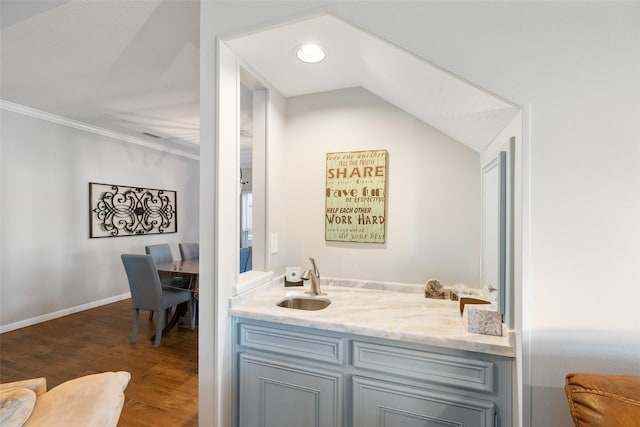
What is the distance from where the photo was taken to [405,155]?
1.92m

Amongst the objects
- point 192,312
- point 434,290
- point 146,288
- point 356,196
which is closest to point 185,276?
point 146,288

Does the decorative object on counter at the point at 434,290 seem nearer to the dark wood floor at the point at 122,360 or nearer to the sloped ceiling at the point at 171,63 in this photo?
the sloped ceiling at the point at 171,63

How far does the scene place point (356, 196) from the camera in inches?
79.1

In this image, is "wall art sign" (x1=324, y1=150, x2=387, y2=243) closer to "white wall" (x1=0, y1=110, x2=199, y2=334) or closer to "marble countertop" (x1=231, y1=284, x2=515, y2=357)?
"marble countertop" (x1=231, y1=284, x2=515, y2=357)

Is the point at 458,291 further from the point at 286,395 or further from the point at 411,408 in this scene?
the point at 286,395

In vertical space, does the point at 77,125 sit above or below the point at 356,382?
above

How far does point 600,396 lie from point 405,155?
146 centimetres

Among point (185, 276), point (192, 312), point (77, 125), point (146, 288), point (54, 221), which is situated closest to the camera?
point (146, 288)

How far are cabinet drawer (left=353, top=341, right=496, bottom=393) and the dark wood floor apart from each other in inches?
55.0

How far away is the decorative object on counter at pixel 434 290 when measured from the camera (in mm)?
1768

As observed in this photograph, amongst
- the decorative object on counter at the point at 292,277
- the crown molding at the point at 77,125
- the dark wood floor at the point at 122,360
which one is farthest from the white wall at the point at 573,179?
the crown molding at the point at 77,125

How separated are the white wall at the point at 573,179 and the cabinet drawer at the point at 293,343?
0.74 m

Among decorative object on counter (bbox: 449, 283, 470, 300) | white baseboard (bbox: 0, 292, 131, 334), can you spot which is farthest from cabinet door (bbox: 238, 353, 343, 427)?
white baseboard (bbox: 0, 292, 131, 334)

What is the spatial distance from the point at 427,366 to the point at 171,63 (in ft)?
9.09
